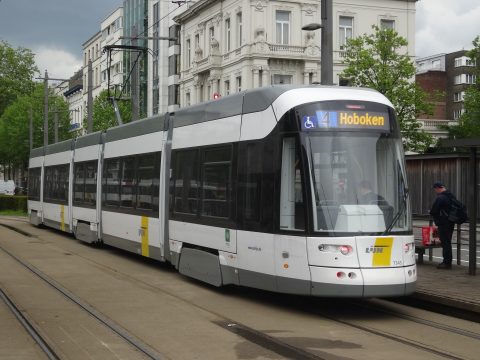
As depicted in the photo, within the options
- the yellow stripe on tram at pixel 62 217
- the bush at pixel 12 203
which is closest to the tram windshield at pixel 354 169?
the yellow stripe on tram at pixel 62 217

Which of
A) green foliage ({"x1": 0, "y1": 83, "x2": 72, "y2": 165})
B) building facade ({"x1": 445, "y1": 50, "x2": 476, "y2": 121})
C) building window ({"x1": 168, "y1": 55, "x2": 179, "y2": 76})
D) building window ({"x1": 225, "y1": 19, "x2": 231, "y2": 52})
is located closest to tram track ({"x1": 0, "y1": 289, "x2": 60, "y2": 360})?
building window ({"x1": 225, "y1": 19, "x2": 231, "y2": 52})

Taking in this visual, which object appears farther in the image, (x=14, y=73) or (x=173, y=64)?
(x=14, y=73)

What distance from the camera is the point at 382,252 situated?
32.1 feet

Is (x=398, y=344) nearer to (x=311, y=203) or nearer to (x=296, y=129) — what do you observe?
(x=311, y=203)

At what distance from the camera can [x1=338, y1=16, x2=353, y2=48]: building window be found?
49.3 metres

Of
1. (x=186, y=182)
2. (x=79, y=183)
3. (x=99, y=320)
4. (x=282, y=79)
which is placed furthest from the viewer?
(x=282, y=79)

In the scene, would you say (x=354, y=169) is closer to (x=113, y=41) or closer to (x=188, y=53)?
(x=188, y=53)

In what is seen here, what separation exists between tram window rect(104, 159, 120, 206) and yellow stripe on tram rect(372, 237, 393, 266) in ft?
30.1

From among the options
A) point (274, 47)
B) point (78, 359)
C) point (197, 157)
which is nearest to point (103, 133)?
point (197, 157)

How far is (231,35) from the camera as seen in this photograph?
1909 inches

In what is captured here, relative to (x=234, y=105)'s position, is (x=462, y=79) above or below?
above

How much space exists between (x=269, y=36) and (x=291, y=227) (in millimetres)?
37762

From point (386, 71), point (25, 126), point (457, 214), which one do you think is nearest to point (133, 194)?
point (457, 214)

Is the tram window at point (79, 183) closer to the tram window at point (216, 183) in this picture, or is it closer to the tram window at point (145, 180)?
the tram window at point (145, 180)
